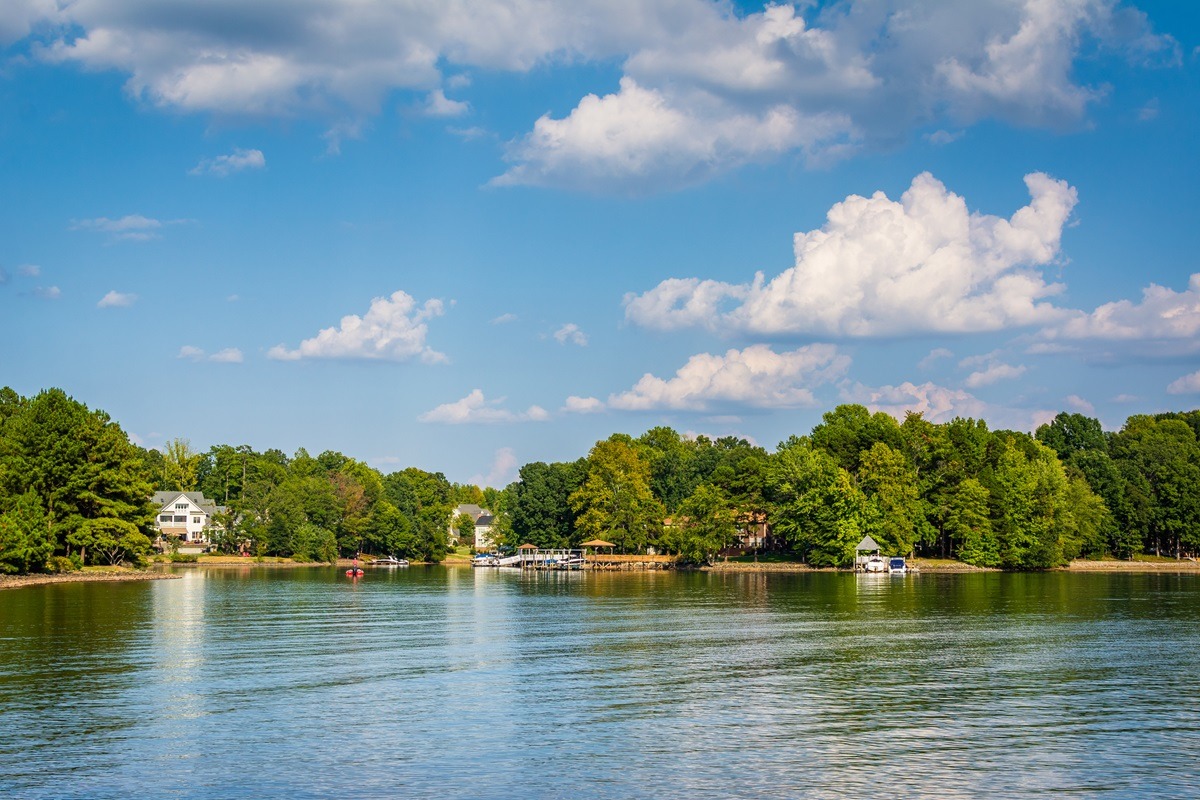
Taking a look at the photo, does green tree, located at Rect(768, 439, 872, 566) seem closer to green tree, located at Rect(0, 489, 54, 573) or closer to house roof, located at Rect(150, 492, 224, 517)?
green tree, located at Rect(0, 489, 54, 573)

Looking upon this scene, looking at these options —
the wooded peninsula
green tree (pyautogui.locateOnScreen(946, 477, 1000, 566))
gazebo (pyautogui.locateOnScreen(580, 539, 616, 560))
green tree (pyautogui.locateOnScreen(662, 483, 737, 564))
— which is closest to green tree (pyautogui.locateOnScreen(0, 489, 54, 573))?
the wooded peninsula

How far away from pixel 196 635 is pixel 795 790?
36398mm

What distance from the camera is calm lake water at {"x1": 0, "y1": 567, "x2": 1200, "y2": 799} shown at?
23453mm

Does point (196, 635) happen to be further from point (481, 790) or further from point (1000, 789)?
point (1000, 789)

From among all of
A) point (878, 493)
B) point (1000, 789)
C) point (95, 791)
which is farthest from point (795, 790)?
point (878, 493)

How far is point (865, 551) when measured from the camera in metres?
135

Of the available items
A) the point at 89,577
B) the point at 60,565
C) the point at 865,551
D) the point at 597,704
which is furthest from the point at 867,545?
the point at 597,704

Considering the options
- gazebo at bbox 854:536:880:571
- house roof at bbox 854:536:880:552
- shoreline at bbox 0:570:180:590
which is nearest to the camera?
shoreline at bbox 0:570:180:590

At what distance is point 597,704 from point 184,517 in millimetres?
165739

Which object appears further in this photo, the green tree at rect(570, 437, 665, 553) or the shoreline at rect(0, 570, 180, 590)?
the green tree at rect(570, 437, 665, 553)

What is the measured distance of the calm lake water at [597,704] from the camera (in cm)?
2345

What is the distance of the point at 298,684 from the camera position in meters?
35.8

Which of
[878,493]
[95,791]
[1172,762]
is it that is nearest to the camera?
[95,791]

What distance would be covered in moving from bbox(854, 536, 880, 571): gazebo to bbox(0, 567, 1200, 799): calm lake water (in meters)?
68.1
